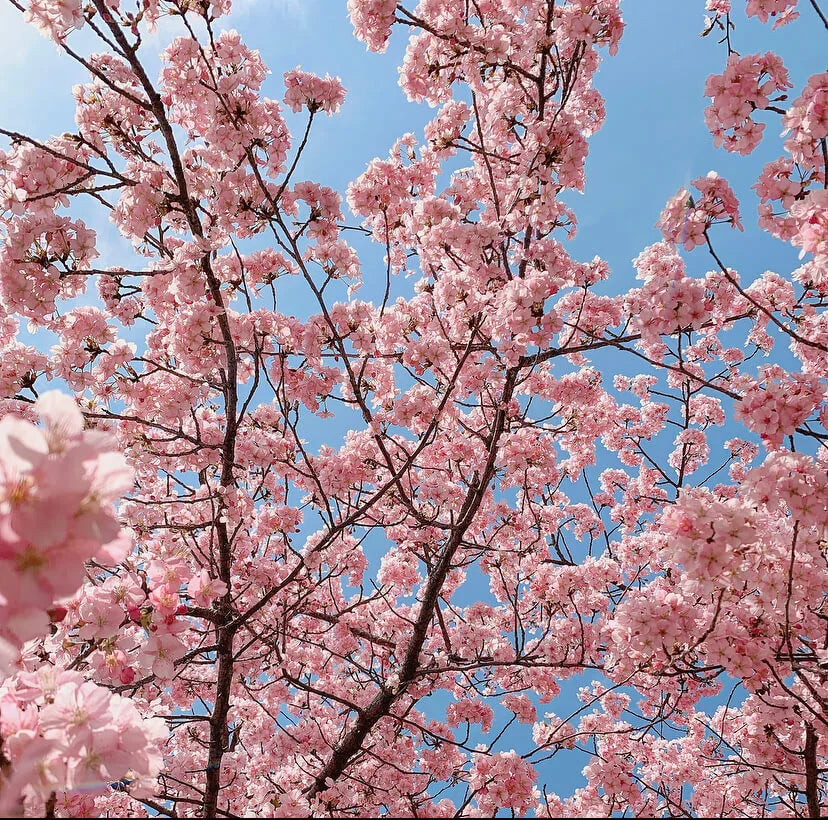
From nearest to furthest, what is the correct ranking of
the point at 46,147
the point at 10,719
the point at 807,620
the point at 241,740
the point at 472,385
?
the point at 10,719
the point at 46,147
the point at 807,620
the point at 472,385
the point at 241,740

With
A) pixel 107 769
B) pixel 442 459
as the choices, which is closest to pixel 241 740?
pixel 442 459

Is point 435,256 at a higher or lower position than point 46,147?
higher

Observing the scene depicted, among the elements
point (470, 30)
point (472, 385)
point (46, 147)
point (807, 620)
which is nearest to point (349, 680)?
point (472, 385)

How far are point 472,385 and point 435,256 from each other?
1391 mm

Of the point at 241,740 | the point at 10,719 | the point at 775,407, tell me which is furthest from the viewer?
the point at 241,740

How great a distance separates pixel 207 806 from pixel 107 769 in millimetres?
2933

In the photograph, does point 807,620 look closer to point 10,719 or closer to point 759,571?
point 759,571

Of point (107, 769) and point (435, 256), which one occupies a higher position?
point (435, 256)

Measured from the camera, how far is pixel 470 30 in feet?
16.3

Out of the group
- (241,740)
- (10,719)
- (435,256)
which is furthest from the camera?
(241,740)

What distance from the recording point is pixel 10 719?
155cm

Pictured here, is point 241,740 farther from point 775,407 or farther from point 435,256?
point 775,407

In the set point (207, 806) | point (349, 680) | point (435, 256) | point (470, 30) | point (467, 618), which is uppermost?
point (470, 30)

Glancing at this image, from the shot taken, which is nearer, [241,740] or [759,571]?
[759,571]
